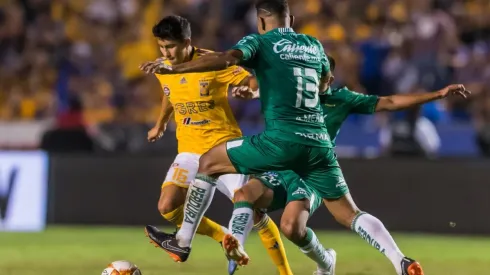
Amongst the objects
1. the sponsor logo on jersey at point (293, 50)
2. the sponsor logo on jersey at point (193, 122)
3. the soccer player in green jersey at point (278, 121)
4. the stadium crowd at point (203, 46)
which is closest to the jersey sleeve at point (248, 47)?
the soccer player in green jersey at point (278, 121)

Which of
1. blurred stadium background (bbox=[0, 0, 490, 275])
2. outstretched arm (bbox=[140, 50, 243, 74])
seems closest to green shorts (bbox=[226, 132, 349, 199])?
outstretched arm (bbox=[140, 50, 243, 74])

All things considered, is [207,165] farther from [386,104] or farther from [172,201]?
[386,104]

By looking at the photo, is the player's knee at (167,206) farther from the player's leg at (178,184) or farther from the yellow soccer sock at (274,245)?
the yellow soccer sock at (274,245)

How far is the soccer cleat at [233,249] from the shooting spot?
24.0ft

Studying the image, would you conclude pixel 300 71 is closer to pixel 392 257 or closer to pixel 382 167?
pixel 392 257

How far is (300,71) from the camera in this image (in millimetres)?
7613

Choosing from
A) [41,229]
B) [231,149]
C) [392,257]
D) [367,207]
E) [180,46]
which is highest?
[180,46]

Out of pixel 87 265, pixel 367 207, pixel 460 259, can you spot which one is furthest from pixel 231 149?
pixel 367 207

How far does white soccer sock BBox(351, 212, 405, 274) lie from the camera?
764cm

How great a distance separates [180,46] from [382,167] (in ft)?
18.9

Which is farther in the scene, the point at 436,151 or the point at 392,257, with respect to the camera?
the point at 436,151

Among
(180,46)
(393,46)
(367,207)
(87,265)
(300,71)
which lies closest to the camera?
(300,71)

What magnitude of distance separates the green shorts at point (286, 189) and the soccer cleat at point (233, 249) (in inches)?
41.7

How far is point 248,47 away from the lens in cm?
735
